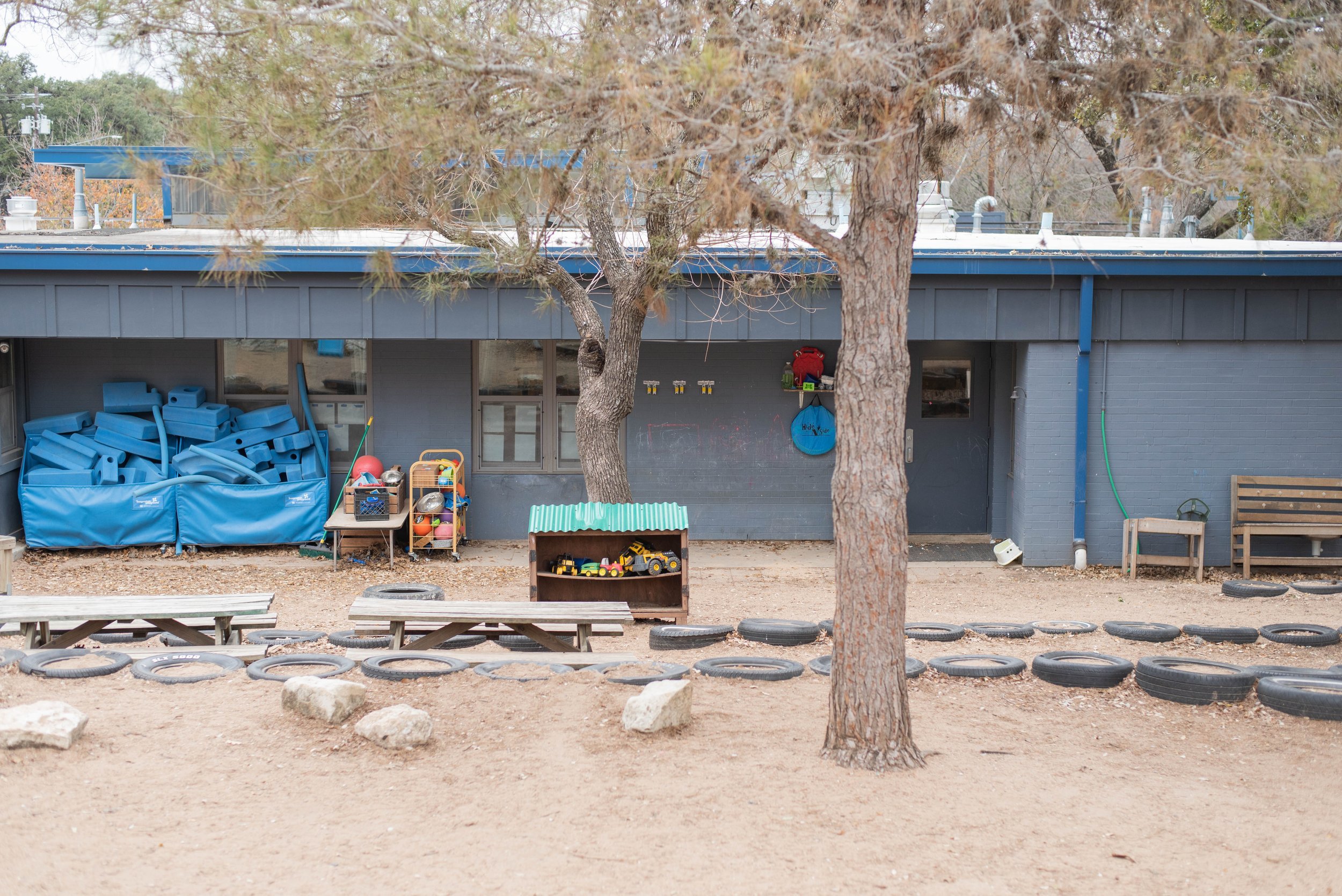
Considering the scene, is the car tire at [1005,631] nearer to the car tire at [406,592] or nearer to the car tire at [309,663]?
the car tire at [406,592]

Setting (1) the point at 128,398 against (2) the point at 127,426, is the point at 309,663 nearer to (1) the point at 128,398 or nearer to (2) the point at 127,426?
(2) the point at 127,426

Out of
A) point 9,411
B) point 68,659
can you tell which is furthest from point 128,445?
point 68,659

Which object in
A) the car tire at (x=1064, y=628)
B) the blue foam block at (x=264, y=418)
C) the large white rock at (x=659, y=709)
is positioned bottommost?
the car tire at (x=1064, y=628)

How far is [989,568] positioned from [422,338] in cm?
660

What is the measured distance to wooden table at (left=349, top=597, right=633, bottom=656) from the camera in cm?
703

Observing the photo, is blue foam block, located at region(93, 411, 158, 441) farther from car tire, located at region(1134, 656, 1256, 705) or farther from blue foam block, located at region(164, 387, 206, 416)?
car tire, located at region(1134, 656, 1256, 705)

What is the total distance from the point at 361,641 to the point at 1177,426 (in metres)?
8.84

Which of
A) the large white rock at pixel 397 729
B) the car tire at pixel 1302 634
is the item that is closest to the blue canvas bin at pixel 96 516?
the large white rock at pixel 397 729

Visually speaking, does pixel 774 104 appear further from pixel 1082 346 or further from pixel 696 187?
pixel 1082 346

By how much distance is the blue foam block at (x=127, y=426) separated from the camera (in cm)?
1249

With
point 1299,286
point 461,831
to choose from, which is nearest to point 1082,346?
point 1299,286

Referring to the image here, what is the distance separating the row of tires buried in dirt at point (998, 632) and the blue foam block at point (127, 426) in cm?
750

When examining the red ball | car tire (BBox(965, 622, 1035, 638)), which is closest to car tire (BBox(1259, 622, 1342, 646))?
car tire (BBox(965, 622, 1035, 638))

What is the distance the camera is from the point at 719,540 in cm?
1333
